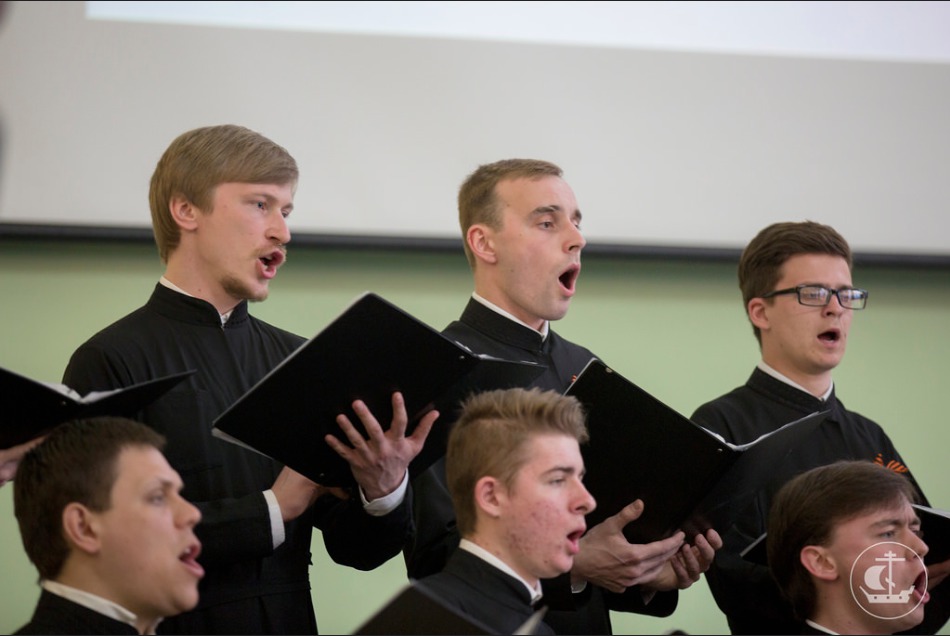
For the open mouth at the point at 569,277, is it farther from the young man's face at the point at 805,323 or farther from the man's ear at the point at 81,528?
the man's ear at the point at 81,528

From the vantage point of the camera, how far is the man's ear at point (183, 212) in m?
2.54

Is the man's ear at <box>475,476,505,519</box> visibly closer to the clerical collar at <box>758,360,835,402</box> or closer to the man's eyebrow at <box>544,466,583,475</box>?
the man's eyebrow at <box>544,466,583,475</box>

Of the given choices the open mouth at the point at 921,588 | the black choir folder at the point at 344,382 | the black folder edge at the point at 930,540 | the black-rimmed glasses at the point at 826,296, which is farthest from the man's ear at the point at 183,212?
the open mouth at the point at 921,588

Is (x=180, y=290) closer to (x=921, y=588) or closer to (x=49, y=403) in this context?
(x=49, y=403)

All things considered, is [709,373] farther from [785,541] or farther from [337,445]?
[337,445]

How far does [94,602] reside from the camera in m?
1.93

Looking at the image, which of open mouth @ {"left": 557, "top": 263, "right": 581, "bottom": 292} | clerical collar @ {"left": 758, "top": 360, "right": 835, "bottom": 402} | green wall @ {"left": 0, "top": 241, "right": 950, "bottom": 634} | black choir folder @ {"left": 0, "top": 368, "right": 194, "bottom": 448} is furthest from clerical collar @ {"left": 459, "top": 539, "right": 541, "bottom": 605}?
green wall @ {"left": 0, "top": 241, "right": 950, "bottom": 634}

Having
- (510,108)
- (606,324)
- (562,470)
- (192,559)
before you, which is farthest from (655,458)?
(510,108)

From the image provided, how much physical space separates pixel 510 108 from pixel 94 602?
2.13m

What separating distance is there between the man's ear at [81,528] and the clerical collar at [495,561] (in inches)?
23.5

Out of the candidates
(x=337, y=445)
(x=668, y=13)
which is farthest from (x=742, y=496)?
(x=668, y=13)

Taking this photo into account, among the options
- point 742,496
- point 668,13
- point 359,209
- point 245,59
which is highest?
point 668,13

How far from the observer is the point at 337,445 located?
218 centimetres

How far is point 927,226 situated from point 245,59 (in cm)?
201
